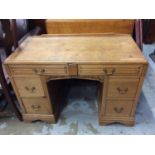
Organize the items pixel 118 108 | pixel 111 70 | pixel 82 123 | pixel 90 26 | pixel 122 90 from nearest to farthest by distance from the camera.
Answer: pixel 111 70
pixel 122 90
pixel 118 108
pixel 82 123
pixel 90 26

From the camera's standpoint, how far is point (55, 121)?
151 cm

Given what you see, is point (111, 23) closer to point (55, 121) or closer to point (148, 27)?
point (55, 121)

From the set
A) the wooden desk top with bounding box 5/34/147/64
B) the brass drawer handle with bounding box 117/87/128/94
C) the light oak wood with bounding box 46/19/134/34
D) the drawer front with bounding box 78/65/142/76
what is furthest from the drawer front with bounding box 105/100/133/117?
the light oak wood with bounding box 46/19/134/34

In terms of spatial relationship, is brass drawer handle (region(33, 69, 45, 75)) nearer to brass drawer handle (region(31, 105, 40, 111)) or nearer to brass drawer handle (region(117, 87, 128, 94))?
brass drawer handle (region(31, 105, 40, 111))

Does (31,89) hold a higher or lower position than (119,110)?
higher

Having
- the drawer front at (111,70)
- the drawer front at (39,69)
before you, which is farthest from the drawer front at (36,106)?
the drawer front at (111,70)

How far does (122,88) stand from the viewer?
1.19m

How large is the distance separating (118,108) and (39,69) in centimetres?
74

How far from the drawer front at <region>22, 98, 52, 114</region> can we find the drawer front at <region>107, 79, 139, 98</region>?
1.81 feet

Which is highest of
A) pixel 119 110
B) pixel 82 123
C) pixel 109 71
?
pixel 109 71

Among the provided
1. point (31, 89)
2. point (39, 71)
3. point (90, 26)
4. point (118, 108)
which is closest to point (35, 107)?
point (31, 89)

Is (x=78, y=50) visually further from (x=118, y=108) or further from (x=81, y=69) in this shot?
(x=118, y=108)

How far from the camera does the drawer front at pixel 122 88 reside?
1150 millimetres
